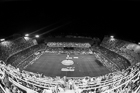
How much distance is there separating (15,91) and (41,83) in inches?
28.6

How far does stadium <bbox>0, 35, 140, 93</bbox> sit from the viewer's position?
229 centimetres

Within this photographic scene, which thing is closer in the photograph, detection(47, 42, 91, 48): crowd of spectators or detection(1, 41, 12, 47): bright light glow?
detection(1, 41, 12, 47): bright light glow

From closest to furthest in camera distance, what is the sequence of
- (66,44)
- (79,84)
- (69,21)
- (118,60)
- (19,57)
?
(79,84), (118,60), (19,57), (66,44), (69,21)

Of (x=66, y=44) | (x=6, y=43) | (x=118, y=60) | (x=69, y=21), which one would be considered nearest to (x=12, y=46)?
(x=6, y=43)

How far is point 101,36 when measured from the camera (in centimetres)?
4000

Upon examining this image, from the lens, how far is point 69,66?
23109 millimetres

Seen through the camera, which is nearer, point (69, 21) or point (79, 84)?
point (79, 84)

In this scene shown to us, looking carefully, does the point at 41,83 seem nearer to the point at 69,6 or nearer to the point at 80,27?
the point at 69,6

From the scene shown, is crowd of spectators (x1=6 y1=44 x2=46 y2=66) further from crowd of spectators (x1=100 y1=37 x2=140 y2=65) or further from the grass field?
crowd of spectators (x1=100 y1=37 x2=140 y2=65)

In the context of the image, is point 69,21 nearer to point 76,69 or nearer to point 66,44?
point 66,44

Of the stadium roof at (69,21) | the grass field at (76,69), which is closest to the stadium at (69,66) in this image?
the grass field at (76,69)

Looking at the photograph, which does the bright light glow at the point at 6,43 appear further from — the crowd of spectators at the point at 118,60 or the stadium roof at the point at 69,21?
the crowd of spectators at the point at 118,60

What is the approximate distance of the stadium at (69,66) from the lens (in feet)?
7.51

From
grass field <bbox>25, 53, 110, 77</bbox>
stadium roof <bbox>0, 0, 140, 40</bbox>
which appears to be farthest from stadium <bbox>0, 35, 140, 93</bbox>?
stadium roof <bbox>0, 0, 140, 40</bbox>
